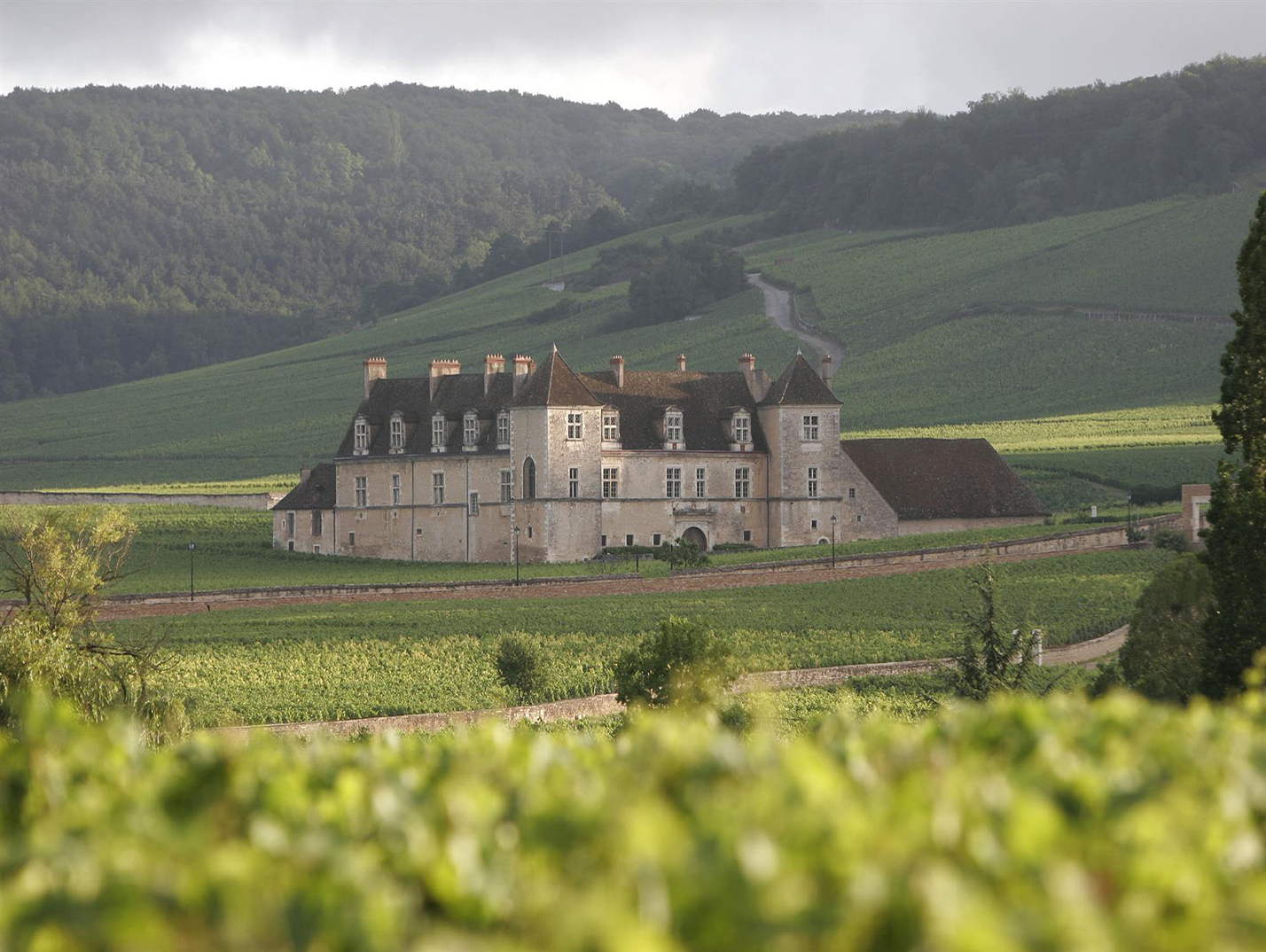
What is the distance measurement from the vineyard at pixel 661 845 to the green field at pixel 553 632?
2669cm

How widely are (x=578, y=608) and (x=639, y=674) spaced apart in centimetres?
2281

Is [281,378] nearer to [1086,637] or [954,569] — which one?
[954,569]

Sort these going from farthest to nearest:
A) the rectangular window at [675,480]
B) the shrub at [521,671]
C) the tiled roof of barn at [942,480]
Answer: the tiled roof of barn at [942,480]
the rectangular window at [675,480]
the shrub at [521,671]

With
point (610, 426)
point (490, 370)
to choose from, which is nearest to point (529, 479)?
point (610, 426)

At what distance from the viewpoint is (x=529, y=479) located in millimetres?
76562

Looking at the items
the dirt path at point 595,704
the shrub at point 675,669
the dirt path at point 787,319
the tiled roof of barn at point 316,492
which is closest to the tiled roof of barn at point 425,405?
the tiled roof of barn at point 316,492

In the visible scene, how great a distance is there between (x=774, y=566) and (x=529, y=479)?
14.0 metres

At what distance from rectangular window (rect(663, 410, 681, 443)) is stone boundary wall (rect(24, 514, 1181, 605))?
40.2 feet

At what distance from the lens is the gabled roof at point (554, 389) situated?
75456 millimetres

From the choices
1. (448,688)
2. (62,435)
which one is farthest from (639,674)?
(62,435)

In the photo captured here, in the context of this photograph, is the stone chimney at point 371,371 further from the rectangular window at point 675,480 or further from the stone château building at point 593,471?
the rectangular window at point 675,480

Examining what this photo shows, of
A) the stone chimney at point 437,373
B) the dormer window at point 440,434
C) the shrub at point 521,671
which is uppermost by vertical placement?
the stone chimney at point 437,373

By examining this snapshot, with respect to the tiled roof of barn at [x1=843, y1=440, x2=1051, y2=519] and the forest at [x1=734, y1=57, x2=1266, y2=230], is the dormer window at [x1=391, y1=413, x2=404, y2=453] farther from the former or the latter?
the forest at [x1=734, y1=57, x2=1266, y2=230]

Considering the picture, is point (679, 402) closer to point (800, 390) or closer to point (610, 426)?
point (610, 426)
